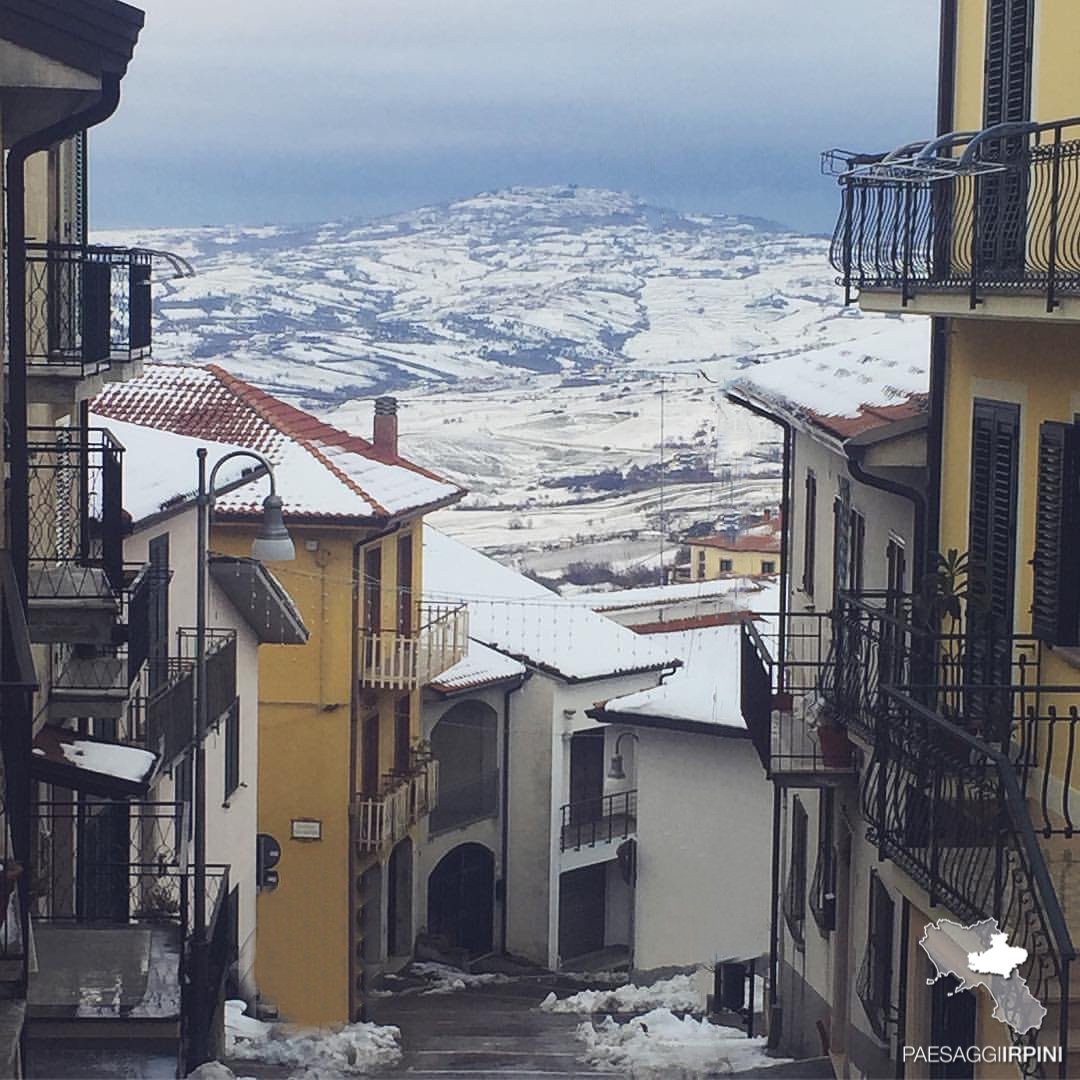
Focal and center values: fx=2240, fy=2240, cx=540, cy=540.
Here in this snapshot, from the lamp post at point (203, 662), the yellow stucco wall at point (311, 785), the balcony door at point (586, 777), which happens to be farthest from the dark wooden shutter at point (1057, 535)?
the balcony door at point (586, 777)

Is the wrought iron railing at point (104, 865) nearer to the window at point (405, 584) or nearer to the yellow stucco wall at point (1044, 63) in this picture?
the yellow stucco wall at point (1044, 63)

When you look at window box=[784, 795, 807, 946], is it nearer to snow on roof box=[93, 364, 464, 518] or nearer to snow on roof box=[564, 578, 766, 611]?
snow on roof box=[93, 364, 464, 518]

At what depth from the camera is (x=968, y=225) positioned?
12883 millimetres

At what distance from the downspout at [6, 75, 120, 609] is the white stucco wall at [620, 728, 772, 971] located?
15.5m

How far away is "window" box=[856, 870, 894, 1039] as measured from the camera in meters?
15.8

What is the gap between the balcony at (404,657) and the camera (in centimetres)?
2989

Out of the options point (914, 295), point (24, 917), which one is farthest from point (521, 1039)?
point (24, 917)

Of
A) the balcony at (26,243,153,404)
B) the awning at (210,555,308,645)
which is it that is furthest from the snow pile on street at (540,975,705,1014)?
the balcony at (26,243,153,404)

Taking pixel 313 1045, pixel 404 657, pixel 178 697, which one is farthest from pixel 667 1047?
pixel 404 657

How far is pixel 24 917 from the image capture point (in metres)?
9.38

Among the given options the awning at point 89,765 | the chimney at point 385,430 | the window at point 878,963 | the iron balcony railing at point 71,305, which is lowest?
the window at point 878,963

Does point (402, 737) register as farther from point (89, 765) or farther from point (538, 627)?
point (89, 765)

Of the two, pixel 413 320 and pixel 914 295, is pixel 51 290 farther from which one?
pixel 413 320

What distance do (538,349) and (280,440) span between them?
196 feet
